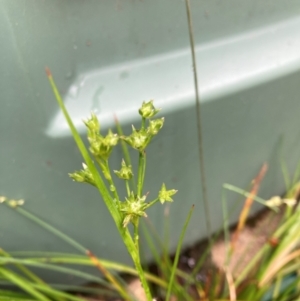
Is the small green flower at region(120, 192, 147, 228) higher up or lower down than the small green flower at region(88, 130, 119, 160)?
lower down

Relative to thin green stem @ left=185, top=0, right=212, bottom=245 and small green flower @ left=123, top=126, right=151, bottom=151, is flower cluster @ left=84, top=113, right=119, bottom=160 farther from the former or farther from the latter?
thin green stem @ left=185, top=0, right=212, bottom=245

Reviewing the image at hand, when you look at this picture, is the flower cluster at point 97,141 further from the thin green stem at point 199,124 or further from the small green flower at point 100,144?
the thin green stem at point 199,124

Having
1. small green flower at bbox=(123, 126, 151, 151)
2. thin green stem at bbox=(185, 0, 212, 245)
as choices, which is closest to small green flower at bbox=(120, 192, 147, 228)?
small green flower at bbox=(123, 126, 151, 151)

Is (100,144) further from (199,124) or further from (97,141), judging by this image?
(199,124)

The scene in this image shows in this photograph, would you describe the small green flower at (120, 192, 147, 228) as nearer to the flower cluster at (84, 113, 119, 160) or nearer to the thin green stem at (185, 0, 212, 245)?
the flower cluster at (84, 113, 119, 160)

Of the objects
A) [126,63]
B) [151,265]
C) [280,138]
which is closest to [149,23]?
[126,63]

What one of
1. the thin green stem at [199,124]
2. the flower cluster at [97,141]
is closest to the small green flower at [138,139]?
the flower cluster at [97,141]

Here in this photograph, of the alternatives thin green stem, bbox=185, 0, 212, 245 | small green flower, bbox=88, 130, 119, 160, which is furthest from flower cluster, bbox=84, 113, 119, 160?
thin green stem, bbox=185, 0, 212, 245

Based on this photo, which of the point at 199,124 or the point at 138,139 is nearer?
the point at 138,139

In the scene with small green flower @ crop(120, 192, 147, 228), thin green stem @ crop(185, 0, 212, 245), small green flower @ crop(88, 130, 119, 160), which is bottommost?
small green flower @ crop(120, 192, 147, 228)

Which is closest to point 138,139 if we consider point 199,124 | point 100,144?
point 100,144

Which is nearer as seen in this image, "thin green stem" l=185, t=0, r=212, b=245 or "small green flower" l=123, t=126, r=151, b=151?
"small green flower" l=123, t=126, r=151, b=151
